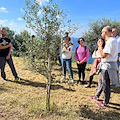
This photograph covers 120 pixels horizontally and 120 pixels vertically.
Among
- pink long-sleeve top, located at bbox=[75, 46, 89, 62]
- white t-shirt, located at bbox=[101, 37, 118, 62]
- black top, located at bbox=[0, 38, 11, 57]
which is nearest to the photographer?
white t-shirt, located at bbox=[101, 37, 118, 62]

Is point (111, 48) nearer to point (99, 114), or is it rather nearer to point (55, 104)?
point (99, 114)

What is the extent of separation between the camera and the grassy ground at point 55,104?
2.77 m

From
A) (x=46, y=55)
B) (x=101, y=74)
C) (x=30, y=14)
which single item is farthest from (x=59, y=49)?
(x=101, y=74)

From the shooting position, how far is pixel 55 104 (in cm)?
310

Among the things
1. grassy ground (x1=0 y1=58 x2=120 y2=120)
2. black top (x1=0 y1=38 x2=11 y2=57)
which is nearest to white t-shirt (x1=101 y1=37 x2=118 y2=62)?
grassy ground (x1=0 y1=58 x2=120 y2=120)

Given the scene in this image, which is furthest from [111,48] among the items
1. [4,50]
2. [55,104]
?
[4,50]

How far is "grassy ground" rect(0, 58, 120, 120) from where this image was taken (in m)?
2.77

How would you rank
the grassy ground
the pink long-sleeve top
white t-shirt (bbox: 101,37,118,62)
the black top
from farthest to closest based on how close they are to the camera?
the pink long-sleeve top, the black top, the grassy ground, white t-shirt (bbox: 101,37,118,62)

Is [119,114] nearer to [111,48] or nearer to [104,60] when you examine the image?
[104,60]

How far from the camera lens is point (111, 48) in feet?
8.70

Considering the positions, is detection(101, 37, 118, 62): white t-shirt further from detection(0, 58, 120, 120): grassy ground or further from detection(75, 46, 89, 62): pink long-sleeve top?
detection(75, 46, 89, 62): pink long-sleeve top

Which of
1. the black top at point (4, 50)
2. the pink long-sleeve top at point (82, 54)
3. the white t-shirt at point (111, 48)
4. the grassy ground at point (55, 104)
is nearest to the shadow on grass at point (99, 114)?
the grassy ground at point (55, 104)

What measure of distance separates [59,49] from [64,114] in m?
1.57

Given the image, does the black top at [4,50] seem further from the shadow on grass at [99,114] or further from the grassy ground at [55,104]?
the shadow on grass at [99,114]
